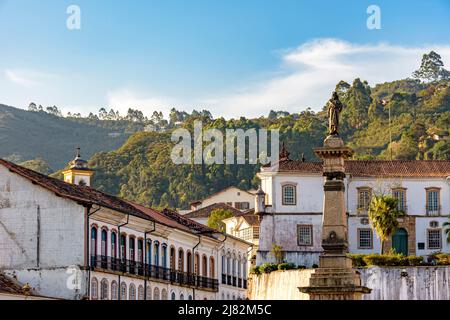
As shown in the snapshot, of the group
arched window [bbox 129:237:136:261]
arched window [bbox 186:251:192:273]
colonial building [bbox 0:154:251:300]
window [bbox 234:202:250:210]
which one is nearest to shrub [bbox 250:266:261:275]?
arched window [bbox 186:251:192:273]

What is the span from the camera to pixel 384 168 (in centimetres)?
10275

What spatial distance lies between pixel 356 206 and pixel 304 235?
15.5 feet

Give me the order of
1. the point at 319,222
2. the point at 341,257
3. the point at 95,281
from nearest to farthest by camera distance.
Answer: the point at 341,257 < the point at 95,281 < the point at 319,222

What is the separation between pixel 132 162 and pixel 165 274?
10196 cm

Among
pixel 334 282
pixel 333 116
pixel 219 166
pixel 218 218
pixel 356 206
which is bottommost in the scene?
pixel 334 282

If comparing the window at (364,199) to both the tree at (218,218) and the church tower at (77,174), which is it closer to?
the church tower at (77,174)

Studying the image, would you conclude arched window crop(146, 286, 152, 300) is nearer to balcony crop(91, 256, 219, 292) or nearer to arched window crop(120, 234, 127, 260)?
balcony crop(91, 256, 219, 292)

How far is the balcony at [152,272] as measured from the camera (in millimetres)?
66500

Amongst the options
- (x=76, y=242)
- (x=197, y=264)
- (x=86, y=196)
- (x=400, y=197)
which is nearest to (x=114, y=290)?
(x=76, y=242)

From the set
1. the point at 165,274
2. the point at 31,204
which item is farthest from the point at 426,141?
the point at 31,204

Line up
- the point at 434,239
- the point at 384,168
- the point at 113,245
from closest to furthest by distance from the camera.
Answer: the point at 113,245
the point at 434,239
the point at 384,168

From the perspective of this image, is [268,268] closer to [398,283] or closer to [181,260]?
[398,283]

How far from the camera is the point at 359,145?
187 m
